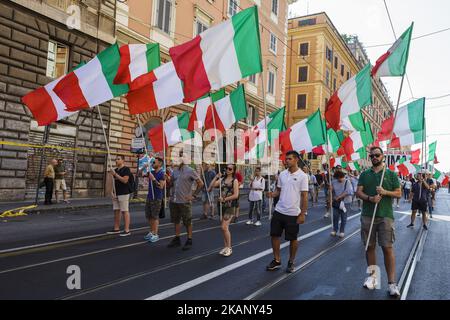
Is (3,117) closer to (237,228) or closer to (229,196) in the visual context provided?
(237,228)

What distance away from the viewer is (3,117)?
1295 centimetres

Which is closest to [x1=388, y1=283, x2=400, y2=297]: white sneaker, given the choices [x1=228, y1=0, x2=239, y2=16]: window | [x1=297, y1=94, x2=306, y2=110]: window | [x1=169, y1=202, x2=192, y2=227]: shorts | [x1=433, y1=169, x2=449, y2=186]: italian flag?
[x1=169, y1=202, x2=192, y2=227]: shorts

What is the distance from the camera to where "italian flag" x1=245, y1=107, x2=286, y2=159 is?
44.9 ft

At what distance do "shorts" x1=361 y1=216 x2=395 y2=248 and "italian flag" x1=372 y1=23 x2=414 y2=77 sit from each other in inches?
107

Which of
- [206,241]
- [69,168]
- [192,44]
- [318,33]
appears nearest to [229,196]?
[206,241]

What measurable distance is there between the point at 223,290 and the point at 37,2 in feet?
44.8

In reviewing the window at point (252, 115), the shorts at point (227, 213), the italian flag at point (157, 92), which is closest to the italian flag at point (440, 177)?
the window at point (252, 115)

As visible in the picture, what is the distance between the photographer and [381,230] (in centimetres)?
493

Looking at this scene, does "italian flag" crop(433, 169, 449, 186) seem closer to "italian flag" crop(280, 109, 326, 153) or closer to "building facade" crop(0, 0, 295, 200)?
"italian flag" crop(280, 109, 326, 153)

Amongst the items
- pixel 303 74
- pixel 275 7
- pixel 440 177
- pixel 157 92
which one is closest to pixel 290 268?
pixel 157 92

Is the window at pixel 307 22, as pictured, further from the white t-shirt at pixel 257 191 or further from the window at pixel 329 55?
the white t-shirt at pixel 257 191

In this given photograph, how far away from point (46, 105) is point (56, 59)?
8615 mm

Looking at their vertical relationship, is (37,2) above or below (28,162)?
above

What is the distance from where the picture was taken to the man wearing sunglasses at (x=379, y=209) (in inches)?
191
